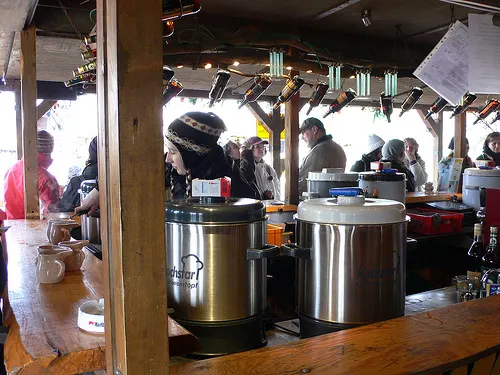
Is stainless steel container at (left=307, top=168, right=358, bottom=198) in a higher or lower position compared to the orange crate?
higher

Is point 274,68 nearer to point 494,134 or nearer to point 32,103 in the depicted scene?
point 32,103

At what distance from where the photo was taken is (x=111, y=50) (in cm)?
93

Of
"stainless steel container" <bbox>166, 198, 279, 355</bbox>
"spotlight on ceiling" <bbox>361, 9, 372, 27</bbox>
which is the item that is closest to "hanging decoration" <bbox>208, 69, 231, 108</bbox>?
"spotlight on ceiling" <bbox>361, 9, 372, 27</bbox>

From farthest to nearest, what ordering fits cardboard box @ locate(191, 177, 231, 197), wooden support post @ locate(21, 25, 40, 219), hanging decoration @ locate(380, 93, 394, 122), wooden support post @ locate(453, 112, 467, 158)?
1. wooden support post @ locate(453, 112, 467, 158)
2. hanging decoration @ locate(380, 93, 394, 122)
3. wooden support post @ locate(21, 25, 40, 219)
4. cardboard box @ locate(191, 177, 231, 197)

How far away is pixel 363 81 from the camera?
4754 mm

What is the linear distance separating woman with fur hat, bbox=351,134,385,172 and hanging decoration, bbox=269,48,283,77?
2103mm

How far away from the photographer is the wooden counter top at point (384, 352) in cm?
120

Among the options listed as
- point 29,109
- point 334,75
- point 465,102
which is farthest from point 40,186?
point 465,102

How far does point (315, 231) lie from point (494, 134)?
6668 mm

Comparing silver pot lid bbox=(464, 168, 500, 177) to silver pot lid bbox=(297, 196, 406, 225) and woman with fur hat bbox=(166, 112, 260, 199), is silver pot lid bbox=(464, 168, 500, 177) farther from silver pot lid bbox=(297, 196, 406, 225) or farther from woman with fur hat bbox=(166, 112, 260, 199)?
silver pot lid bbox=(297, 196, 406, 225)

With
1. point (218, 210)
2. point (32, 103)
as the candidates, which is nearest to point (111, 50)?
point (218, 210)

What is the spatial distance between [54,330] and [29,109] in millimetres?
2695

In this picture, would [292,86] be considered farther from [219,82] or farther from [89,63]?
[89,63]

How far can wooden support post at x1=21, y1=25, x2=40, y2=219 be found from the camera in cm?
365
